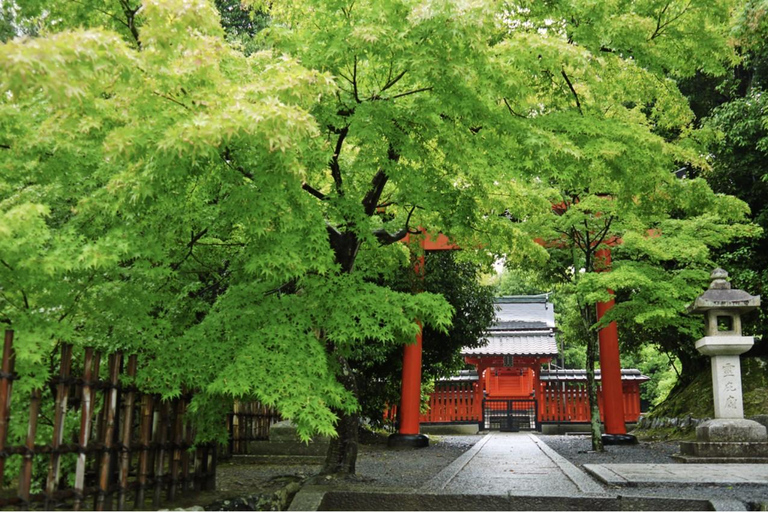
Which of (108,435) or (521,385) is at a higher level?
(521,385)

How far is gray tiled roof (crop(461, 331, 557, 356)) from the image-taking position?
73.5 feet

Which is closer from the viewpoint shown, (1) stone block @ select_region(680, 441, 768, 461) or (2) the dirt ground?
(2) the dirt ground

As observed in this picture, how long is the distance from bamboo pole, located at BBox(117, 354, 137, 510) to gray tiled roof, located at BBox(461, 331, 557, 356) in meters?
17.2

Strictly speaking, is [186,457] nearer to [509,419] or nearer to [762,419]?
[762,419]

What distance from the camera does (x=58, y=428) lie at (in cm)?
421

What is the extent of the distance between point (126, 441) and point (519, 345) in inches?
790

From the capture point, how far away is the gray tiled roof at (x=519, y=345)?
73.5 ft

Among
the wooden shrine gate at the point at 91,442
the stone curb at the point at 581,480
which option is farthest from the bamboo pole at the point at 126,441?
the stone curb at the point at 581,480

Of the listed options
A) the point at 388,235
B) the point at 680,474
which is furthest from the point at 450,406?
the point at 388,235

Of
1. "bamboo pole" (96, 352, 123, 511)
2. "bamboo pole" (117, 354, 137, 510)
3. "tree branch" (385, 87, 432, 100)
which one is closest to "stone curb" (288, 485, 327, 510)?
"bamboo pole" (117, 354, 137, 510)

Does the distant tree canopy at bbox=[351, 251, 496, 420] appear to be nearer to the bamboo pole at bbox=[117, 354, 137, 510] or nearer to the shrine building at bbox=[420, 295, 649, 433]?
the shrine building at bbox=[420, 295, 649, 433]

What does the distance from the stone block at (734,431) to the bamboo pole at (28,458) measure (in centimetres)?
962

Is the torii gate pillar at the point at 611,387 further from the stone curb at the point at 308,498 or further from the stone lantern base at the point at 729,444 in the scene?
the stone curb at the point at 308,498

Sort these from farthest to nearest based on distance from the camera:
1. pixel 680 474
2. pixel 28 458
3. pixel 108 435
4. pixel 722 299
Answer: pixel 722 299 < pixel 680 474 < pixel 108 435 < pixel 28 458
